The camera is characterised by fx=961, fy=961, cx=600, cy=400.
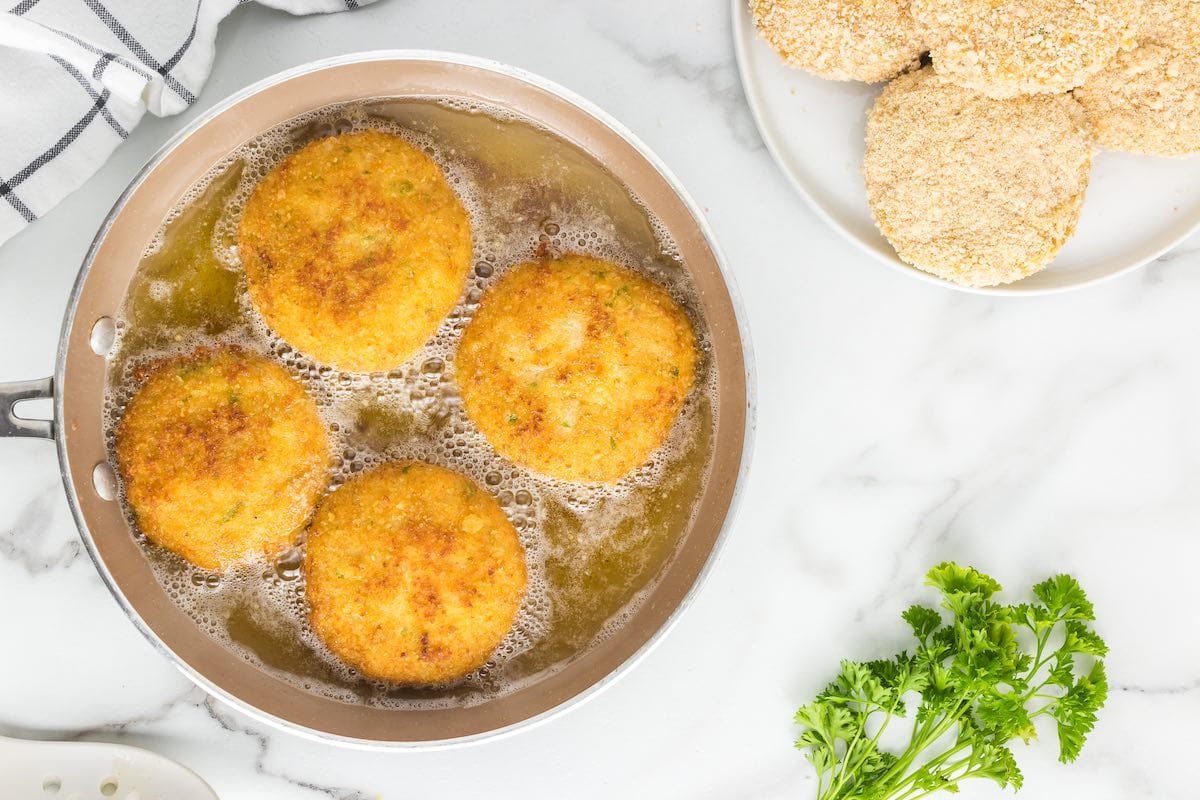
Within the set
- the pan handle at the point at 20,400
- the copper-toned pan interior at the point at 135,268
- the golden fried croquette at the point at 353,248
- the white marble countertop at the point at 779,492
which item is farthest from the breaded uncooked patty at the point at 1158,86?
the pan handle at the point at 20,400

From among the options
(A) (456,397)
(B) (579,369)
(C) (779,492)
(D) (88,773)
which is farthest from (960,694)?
(D) (88,773)

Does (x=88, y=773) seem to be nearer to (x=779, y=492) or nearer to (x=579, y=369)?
(x=579, y=369)

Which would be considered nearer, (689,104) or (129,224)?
(129,224)

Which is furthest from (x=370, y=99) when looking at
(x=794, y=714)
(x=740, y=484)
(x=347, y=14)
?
(x=794, y=714)

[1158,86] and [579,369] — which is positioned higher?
[1158,86]

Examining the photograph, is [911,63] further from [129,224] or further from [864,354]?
[129,224]

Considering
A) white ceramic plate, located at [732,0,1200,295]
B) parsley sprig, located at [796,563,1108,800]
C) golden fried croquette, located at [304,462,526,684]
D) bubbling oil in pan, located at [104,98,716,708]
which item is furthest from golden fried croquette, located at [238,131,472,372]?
parsley sprig, located at [796,563,1108,800]
